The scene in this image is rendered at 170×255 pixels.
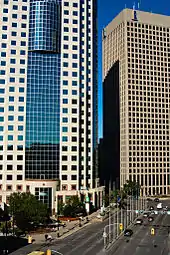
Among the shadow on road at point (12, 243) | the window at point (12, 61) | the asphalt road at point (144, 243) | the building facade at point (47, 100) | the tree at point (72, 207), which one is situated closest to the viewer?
the asphalt road at point (144, 243)

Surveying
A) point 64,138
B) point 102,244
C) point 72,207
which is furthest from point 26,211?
point 64,138

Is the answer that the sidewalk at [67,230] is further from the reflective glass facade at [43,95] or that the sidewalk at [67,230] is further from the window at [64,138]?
the window at [64,138]

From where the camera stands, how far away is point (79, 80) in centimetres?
13012

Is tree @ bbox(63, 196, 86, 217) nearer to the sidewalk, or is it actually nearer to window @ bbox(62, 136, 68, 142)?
the sidewalk

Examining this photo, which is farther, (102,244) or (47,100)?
(47,100)

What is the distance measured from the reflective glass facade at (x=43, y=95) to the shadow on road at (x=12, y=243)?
43.7 meters

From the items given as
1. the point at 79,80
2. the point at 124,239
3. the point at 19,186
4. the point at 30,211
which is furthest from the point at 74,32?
the point at 124,239

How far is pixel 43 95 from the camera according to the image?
12525cm

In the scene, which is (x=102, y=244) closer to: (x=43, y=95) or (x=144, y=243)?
(x=144, y=243)

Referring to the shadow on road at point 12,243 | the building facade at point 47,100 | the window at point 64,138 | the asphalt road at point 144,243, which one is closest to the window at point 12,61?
the building facade at point 47,100

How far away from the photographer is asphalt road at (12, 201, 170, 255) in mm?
64188

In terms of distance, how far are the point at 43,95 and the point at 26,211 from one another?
175 feet

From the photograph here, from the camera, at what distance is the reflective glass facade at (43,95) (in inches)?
4783

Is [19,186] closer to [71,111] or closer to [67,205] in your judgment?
[67,205]
